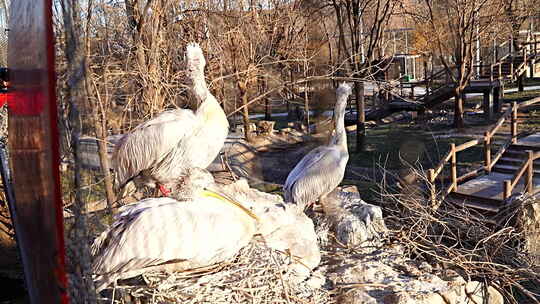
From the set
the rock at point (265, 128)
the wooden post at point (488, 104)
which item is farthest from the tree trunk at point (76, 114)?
the wooden post at point (488, 104)

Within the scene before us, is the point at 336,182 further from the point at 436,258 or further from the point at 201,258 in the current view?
the point at 201,258

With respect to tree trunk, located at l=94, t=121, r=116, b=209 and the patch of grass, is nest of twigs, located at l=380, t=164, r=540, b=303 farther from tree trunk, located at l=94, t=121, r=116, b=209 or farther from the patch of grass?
the patch of grass

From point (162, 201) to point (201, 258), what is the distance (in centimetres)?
48

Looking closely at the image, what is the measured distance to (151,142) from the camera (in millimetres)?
4621

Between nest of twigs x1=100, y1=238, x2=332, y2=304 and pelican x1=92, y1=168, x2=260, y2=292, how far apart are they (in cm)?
8

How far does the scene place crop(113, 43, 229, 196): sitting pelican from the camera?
182 inches

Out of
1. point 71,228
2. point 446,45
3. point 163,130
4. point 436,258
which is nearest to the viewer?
point 71,228

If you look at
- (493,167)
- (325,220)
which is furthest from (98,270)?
(493,167)

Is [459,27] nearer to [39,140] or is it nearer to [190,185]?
[190,185]

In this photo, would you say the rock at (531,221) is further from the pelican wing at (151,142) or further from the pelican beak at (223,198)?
the pelican beak at (223,198)

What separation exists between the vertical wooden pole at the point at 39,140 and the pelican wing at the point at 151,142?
11.3ft

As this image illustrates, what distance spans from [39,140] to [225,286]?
226cm

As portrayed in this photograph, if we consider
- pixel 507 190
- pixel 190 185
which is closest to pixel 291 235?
pixel 190 185

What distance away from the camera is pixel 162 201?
3338 mm
